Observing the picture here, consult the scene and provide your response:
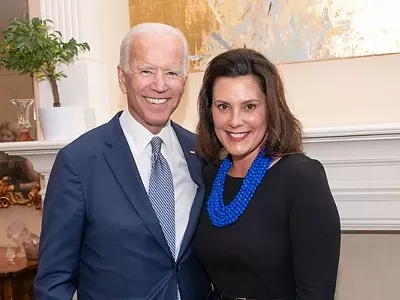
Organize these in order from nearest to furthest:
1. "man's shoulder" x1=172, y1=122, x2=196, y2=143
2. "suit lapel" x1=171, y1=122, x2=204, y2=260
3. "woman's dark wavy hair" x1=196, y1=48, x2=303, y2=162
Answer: "woman's dark wavy hair" x1=196, y1=48, x2=303, y2=162 < "suit lapel" x1=171, y1=122, x2=204, y2=260 < "man's shoulder" x1=172, y1=122, x2=196, y2=143

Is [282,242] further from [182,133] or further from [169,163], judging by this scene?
[182,133]

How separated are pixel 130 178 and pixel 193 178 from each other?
25cm

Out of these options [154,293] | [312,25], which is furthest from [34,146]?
[312,25]

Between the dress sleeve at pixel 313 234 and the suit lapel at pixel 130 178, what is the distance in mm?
431

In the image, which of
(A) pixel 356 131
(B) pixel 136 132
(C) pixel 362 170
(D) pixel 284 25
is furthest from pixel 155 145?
(D) pixel 284 25

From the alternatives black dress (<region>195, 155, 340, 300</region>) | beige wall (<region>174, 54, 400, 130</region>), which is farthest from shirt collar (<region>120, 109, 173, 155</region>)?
beige wall (<region>174, 54, 400, 130</region>)

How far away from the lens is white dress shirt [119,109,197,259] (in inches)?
79.5

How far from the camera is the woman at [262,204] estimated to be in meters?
1.75

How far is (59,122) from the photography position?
290 cm

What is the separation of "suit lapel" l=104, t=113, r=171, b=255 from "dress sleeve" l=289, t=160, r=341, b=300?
0.43 metres

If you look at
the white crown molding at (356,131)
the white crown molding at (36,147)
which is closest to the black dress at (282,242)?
the white crown molding at (356,131)

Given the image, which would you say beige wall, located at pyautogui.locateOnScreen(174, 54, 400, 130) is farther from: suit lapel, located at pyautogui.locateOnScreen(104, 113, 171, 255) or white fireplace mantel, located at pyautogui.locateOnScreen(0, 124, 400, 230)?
suit lapel, located at pyautogui.locateOnScreen(104, 113, 171, 255)

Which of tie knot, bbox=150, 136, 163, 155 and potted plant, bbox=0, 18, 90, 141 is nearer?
tie knot, bbox=150, 136, 163, 155

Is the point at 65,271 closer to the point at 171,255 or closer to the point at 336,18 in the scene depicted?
the point at 171,255
